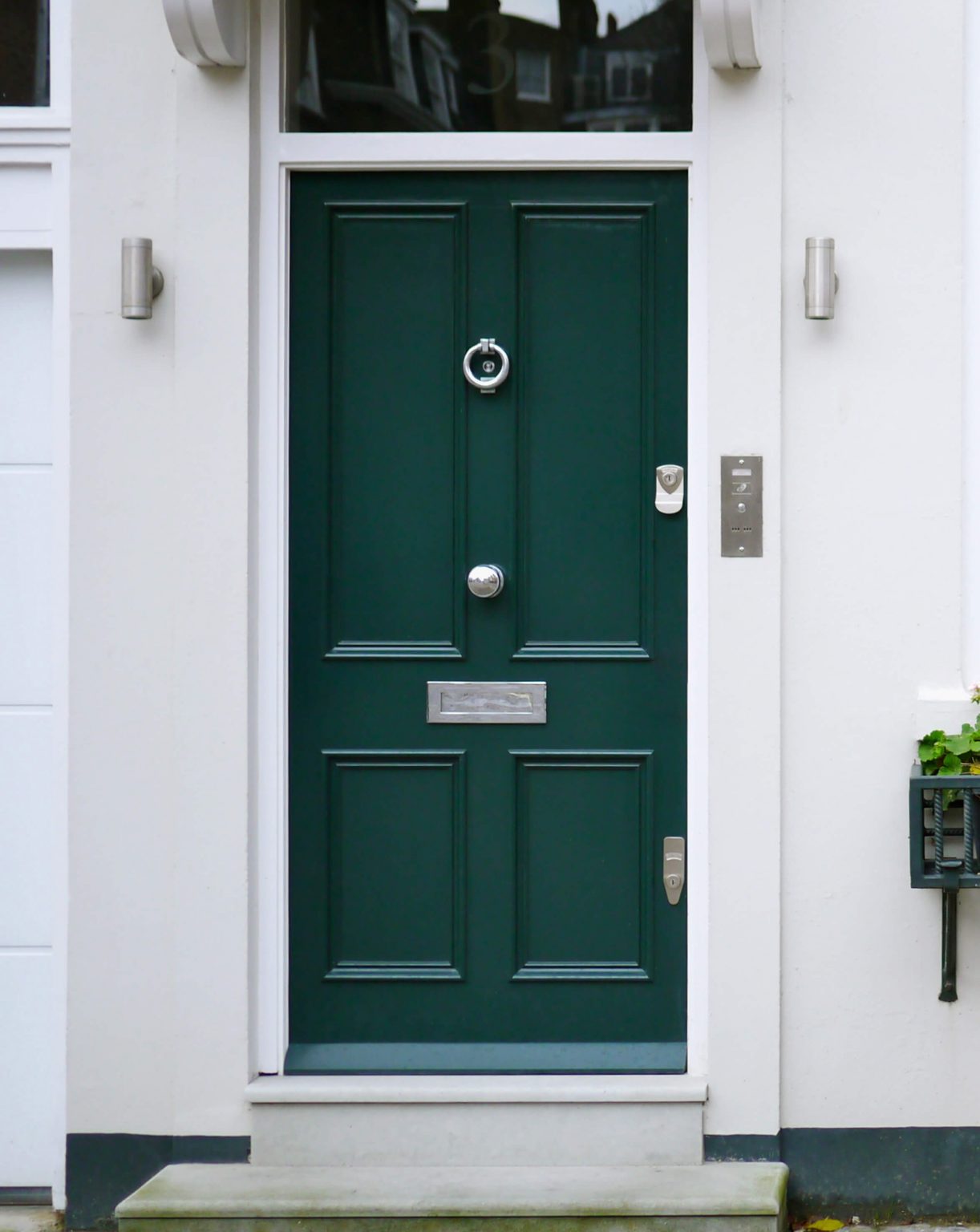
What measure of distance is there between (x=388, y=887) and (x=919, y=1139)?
153 centimetres

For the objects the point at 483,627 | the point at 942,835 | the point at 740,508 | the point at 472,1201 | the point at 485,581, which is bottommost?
the point at 472,1201

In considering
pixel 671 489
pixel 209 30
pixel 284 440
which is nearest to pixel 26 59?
pixel 209 30

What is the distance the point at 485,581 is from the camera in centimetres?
354

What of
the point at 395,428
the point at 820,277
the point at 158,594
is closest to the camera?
the point at 820,277

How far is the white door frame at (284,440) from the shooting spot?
3.51 meters

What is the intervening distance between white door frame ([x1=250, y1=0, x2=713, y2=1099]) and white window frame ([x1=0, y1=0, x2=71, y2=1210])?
504 mm

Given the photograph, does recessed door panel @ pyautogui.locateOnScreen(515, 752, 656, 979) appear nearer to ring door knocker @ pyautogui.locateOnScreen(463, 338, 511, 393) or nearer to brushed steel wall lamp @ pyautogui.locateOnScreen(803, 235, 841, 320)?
ring door knocker @ pyautogui.locateOnScreen(463, 338, 511, 393)

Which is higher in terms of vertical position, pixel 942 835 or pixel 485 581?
pixel 485 581

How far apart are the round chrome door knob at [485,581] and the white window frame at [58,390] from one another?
1079 mm

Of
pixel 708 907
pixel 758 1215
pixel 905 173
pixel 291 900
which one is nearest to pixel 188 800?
pixel 291 900

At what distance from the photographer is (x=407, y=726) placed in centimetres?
362

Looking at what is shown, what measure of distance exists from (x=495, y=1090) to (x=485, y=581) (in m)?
1.31

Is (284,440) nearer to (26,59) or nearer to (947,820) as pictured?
(26,59)

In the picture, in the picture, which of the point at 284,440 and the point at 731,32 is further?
the point at 284,440
